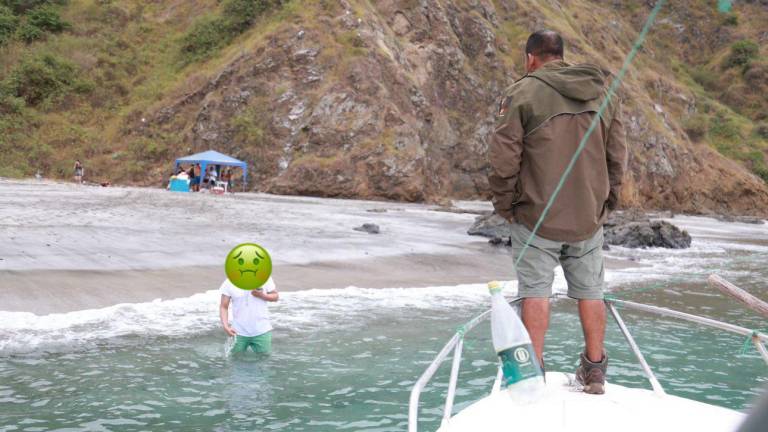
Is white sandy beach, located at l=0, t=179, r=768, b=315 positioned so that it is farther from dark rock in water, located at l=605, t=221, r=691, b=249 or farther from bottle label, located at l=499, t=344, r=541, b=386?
bottle label, located at l=499, t=344, r=541, b=386

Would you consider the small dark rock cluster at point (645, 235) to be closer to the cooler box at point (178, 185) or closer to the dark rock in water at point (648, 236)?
the dark rock in water at point (648, 236)

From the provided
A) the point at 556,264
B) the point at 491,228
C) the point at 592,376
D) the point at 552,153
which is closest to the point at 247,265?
the point at 556,264

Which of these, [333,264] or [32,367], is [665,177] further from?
[32,367]

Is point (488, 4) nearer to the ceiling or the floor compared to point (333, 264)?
nearer to the ceiling

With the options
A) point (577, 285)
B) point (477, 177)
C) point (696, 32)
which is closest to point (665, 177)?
point (477, 177)

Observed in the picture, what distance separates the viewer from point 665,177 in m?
49.1

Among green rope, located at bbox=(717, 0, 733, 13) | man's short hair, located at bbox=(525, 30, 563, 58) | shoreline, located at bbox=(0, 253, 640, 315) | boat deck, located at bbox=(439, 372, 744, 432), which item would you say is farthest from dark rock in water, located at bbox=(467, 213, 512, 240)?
green rope, located at bbox=(717, 0, 733, 13)

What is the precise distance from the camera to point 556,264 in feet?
12.6

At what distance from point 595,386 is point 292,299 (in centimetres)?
611

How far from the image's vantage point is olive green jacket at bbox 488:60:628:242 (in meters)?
3.79

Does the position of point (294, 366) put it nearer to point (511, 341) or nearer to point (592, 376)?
point (592, 376)

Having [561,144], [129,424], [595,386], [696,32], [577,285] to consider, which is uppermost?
[696,32]

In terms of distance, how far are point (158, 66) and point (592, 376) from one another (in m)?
41.4

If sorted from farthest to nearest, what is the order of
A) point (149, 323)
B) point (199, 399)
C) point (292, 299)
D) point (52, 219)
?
point (52, 219), point (292, 299), point (149, 323), point (199, 399)
